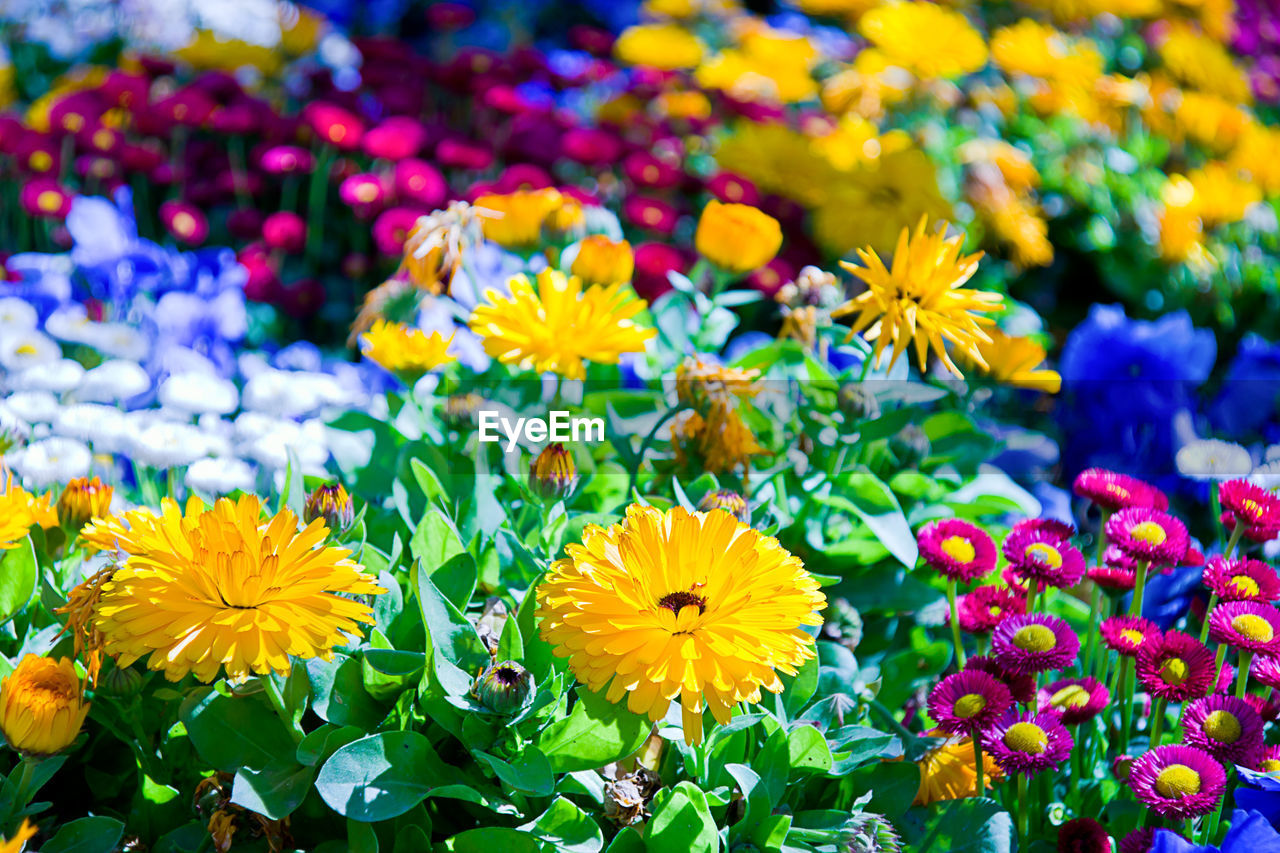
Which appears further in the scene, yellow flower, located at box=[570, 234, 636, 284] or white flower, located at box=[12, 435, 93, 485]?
yellow flower, located at box=[570, 234, 636, 284]

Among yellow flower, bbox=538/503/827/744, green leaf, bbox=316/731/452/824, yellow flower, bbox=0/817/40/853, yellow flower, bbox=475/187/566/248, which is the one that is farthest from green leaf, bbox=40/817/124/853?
yellow flower, bbox=475/187/566/248

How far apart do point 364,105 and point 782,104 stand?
1490mm

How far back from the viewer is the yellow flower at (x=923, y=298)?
1094mm

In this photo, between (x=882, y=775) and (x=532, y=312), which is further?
(x=532, y=312)

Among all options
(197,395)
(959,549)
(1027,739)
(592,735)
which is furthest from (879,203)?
(592,735)

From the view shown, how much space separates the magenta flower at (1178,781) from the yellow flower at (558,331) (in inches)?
26.6

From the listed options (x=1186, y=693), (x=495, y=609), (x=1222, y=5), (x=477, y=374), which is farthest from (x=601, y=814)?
(x=1222, y=5)

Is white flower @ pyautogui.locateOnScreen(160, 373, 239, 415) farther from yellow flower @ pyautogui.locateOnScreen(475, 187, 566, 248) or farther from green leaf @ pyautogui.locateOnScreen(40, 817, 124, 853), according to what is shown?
→ green leaf @ pyautogui.locateOnScreen(40, 817, 124, 853)

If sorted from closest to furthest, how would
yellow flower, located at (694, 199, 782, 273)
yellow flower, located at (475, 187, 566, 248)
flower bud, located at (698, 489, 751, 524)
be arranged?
flower bud, located at (698, 489, 751, 524) < yellow flower, located at (694, 199, 782, 273) < yellow flower, located at (475, 187, 566, 248)

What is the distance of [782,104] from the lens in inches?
138

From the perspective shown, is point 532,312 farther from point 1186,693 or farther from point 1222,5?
point 1222,5

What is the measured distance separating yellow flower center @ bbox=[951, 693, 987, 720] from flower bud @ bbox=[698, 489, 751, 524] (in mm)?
273

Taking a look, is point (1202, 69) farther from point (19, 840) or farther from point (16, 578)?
point (19, 840)

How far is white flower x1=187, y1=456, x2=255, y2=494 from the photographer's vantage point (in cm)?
119
